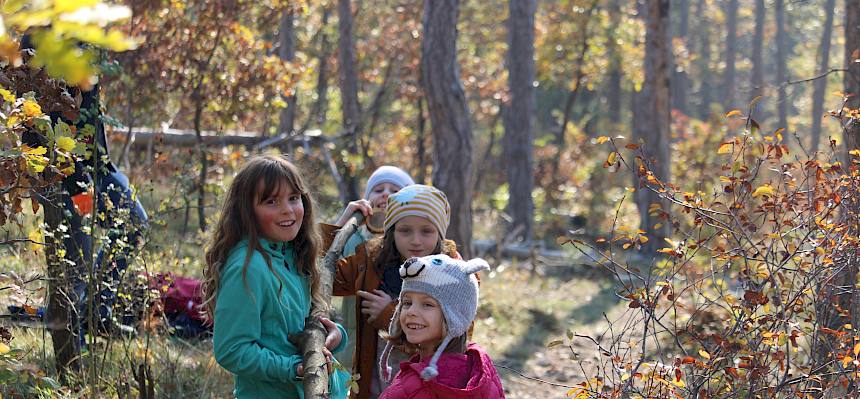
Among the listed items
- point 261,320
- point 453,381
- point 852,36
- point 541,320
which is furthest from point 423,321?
point 541,320

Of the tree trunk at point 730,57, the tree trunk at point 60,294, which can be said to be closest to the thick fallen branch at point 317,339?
the tree trunk at point 60,294

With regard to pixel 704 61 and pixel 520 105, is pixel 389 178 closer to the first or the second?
pixel 520 105

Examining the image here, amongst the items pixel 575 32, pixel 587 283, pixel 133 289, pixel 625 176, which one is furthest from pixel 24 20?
pixel 625 176

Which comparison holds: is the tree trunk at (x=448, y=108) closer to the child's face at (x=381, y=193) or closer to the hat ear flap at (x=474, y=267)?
the child's face at (x=381, y=193)

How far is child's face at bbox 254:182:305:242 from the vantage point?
10.8 feet

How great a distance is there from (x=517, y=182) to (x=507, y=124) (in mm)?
1222

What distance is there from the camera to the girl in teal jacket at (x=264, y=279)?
3.05 meters

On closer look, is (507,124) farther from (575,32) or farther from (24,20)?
(24,20)

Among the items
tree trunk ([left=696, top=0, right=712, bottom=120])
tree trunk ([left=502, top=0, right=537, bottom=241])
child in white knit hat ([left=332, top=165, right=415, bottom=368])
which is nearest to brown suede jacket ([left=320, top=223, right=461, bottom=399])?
child in white knit hat ([left=332, top=165, right=415, bottom=368])

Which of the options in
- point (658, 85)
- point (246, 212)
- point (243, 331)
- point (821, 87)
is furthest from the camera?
point (821, 87)

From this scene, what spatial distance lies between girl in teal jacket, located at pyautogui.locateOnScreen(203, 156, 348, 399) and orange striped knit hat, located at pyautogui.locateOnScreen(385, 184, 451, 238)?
2.23 ft

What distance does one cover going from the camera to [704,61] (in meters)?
51.2

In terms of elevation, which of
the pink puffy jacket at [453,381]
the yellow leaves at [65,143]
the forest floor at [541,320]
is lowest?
the forest floor at [541,320]

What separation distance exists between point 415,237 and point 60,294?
167 cm
